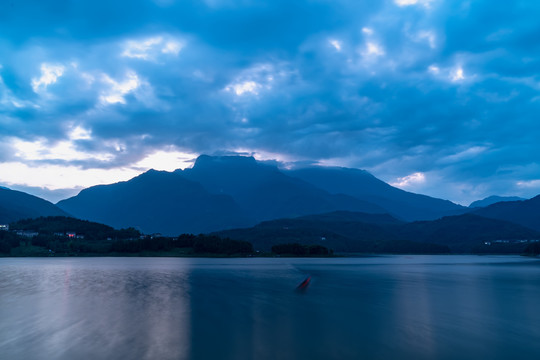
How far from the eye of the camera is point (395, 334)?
33469 mm

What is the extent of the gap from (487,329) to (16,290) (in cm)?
6130

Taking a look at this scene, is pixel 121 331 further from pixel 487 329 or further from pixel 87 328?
pixel 487 329

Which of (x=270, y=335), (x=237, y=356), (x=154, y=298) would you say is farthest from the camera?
(x=154, y=298)

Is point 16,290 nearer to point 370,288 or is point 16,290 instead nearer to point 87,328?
point 87,328

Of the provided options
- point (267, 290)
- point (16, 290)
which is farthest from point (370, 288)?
point (16, 290)

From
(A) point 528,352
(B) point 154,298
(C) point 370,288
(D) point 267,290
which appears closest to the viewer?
(A) point 528,352

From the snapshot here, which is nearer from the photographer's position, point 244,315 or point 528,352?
point 528,352

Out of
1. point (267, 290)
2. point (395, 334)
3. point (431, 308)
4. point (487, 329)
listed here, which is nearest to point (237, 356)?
point (395, 334)

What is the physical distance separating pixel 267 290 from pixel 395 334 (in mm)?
31388

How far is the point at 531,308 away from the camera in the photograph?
1911 inches

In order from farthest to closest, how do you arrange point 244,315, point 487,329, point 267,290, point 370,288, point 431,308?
point 370,288 → point 267,290 → point 431,308 → point 244,315 → point 487,329

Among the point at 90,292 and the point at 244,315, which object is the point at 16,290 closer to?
the point at 90,292

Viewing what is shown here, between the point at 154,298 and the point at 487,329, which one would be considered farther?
the point at 154,298

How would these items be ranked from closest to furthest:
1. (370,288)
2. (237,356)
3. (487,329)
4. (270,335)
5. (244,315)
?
1. (237,356)
2. (270,335)
3. (487,329)
4. (244,315)
5. (370,288)
